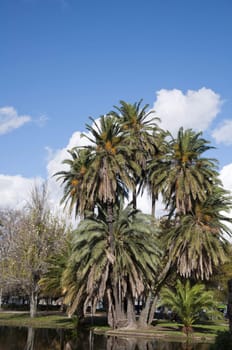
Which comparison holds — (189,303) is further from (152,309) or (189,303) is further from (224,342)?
(224,342)

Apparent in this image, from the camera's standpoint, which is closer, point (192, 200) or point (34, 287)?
point (192, 200)

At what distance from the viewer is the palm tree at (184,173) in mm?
40562

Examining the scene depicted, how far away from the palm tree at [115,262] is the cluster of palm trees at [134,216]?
0.08 metres

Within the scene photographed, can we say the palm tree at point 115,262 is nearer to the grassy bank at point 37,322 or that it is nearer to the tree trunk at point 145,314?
the tree trunk at point 145,314

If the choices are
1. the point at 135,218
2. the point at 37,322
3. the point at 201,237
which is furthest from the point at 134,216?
the point at 37,322

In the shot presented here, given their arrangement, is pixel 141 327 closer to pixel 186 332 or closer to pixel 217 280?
pixel 186 332

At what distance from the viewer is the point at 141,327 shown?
1582 inches

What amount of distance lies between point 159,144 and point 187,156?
3.68 m

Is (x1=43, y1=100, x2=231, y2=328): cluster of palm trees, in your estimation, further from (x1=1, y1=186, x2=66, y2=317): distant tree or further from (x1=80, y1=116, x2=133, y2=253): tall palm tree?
(x1=1, y1=186, x2=66, y2=317): distant tree

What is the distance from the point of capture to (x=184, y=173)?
136 feet

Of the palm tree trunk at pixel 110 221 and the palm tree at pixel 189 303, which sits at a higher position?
the palm tree trunk at pixel 110 221

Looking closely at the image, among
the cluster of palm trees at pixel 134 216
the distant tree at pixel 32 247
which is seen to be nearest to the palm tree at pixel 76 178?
the cluster of palm trees at pixel 134 216

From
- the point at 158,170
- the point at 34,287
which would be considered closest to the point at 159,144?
the point at 158,170

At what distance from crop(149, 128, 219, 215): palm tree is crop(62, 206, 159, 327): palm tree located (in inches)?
155
